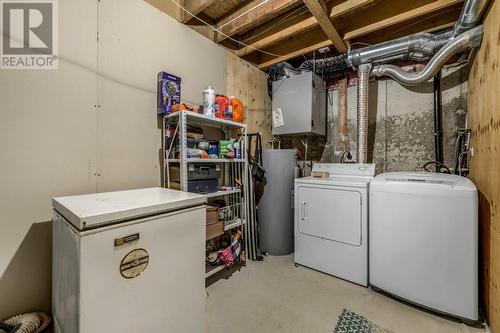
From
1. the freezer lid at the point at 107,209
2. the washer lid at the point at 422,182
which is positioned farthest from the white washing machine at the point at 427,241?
the freezer lid at the point at 107,209

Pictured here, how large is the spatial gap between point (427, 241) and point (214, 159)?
185 cm

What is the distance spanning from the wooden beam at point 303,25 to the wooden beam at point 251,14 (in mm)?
207

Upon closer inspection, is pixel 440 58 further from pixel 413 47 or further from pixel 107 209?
pixel 107 209

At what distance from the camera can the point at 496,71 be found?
145 cm

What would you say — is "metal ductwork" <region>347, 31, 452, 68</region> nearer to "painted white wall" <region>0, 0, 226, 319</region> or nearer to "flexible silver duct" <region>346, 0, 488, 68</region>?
"flexible silver duct" <region>346, 0, 488, 68</region>

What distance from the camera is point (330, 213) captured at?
2209 millimetres

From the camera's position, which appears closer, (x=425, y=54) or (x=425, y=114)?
(x=425, y=54)

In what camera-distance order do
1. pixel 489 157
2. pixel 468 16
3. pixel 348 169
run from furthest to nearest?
pixel 348 169
pixel 468 16
pixel 489 157

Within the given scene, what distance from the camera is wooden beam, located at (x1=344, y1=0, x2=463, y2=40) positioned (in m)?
1.93

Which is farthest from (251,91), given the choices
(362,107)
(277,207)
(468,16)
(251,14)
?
(468,16)

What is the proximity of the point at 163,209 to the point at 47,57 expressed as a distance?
1303 mm

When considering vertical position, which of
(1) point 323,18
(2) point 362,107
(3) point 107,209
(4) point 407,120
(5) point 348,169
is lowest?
(3) point 107,209

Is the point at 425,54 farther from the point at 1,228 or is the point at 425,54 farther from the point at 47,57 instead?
the point at 1,228

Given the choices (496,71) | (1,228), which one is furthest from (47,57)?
(496,71)
